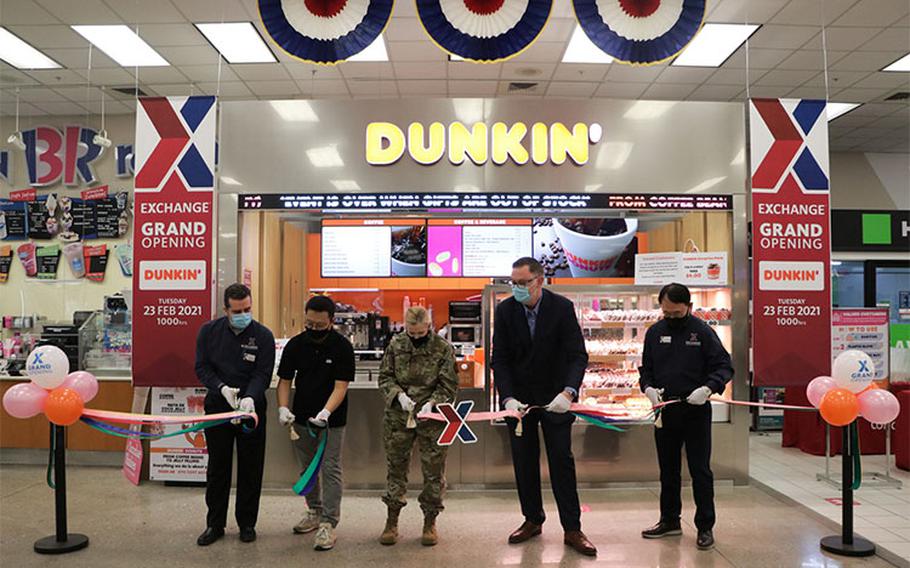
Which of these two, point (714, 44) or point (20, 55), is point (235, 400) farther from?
point (714, 44)

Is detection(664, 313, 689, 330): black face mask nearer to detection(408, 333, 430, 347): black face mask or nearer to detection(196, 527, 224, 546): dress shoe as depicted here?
detection(408, 333, 430, 347): black face mask

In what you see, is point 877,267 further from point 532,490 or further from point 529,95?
point 532,490

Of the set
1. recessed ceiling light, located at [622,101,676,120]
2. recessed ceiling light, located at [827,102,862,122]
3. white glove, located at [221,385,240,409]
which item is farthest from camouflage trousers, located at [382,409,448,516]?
recessed ceiling light, located at [827,102,862,122]

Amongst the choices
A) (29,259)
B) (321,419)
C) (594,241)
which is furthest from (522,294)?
(29,259)

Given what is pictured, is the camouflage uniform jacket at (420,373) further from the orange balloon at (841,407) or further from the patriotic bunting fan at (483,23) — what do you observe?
the orange balloon at (841,407)

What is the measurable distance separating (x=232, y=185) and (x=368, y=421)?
2.33m

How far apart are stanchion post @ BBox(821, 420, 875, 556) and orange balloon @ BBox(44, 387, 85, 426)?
4.74m

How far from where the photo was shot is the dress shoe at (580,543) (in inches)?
155

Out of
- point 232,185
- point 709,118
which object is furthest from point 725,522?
point 232,185

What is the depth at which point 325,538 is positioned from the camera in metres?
4.05

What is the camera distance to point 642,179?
570cm

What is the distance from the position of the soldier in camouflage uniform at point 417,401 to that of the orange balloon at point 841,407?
2339 millimetres

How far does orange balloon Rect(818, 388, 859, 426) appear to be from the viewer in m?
4.06

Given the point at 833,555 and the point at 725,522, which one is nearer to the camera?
the point at 833,555
